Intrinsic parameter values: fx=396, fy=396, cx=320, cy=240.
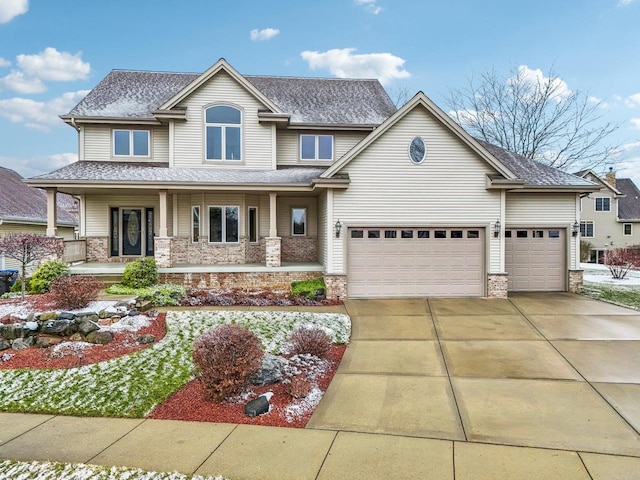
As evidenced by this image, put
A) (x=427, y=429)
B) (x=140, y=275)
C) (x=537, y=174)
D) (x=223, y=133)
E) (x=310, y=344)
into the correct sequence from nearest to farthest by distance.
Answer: (x=427, y=429)
(x=310, y=344)
(x=140, y=275)
(x=537, y=174)
(x=223, y=133)

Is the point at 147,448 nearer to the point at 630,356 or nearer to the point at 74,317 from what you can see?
the point at 74,317

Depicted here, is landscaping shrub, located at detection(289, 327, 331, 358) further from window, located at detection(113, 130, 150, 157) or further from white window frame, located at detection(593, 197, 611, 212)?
white window frame, located at detection(593, 197, 611, 212)

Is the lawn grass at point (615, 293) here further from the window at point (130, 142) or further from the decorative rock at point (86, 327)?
the window at point (130, 142)

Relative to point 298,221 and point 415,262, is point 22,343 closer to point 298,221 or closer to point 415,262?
point 415,262

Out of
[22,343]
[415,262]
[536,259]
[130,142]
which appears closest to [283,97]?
[130,142]

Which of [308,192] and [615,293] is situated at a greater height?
[308,192]

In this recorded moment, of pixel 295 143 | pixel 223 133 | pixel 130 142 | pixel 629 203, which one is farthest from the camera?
pixel 629 203

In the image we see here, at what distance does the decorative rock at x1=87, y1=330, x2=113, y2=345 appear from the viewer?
7.91m

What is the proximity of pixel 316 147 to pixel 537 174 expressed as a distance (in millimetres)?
9015

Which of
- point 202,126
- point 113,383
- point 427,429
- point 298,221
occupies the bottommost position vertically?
point 427,429

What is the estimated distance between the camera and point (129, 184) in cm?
1395

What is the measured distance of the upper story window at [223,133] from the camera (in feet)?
53.5

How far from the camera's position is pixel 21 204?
23516mm

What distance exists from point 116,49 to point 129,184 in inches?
470
